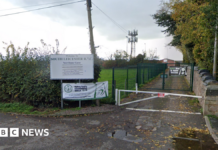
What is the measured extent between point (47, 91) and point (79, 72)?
1.60m

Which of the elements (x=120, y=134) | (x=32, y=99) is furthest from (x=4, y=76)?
(x=120, y=134)

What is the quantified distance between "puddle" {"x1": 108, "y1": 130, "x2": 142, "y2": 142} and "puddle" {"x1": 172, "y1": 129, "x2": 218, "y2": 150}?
39.4 inches

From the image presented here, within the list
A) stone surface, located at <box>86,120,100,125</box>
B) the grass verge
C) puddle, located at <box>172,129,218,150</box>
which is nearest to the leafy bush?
the grass verge

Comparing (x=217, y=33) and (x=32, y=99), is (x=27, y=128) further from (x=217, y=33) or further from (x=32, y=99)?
(x=217, y=33)

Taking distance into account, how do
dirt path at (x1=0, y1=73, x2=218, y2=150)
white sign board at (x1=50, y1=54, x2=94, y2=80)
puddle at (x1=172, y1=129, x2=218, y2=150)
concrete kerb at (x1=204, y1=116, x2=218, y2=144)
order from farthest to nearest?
white sign board at (x1=50, y1=54, x2=94, y2=80), concrete kerb at (x1=204, y1=116, x2=218, y2=144), dirt path at (x1=0, y1=73, x2=218, y2=150), puddle at (x1=172, y1=129, x2=218, y2=150)

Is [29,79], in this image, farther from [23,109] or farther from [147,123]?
[147,123]

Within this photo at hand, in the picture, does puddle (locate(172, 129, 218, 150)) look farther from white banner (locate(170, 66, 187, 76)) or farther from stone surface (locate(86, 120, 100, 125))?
white banner (locate(170, 66, 187, 76))

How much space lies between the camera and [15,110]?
7918mm

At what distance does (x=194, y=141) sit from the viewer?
15.9 ft

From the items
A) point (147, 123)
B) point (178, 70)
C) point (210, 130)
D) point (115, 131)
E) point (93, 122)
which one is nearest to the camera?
point (210, 130)

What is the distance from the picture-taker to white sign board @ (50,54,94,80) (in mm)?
7918

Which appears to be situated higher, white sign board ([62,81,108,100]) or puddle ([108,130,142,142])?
white sign board ([62,81,108,100])

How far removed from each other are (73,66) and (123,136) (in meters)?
3.97

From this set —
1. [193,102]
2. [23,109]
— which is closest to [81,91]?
[23,109]
